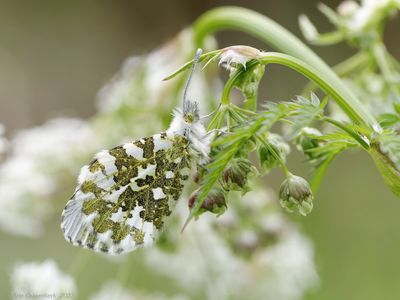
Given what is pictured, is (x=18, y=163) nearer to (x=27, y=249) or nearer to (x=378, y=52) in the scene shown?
(x=378, y=52)

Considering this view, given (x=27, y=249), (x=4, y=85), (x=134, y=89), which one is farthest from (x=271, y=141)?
(x=4, y=85)

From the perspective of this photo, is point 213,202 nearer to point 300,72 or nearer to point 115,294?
point 300,72

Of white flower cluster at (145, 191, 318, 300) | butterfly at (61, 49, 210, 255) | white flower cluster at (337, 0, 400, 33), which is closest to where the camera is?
butterfly at (61, 49, 210, 255)

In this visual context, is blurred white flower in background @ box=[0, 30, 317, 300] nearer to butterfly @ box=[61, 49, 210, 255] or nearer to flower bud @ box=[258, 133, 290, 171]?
butterfly @ box=[61, 49, 210, 255]

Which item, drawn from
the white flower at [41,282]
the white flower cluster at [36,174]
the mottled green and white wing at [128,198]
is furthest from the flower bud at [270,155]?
the white flower cluster at [36,174]

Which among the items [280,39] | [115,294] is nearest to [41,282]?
[115,294]

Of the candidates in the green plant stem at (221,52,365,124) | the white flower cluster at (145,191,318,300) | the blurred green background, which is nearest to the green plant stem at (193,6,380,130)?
the green plant stem at (221,52,365,124)

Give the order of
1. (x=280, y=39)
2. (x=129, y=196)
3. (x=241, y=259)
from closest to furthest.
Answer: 1. (x=129, y=196)
2. (x=280, y=39)
3. (x=241, y=259)

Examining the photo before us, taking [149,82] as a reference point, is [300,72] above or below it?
below
